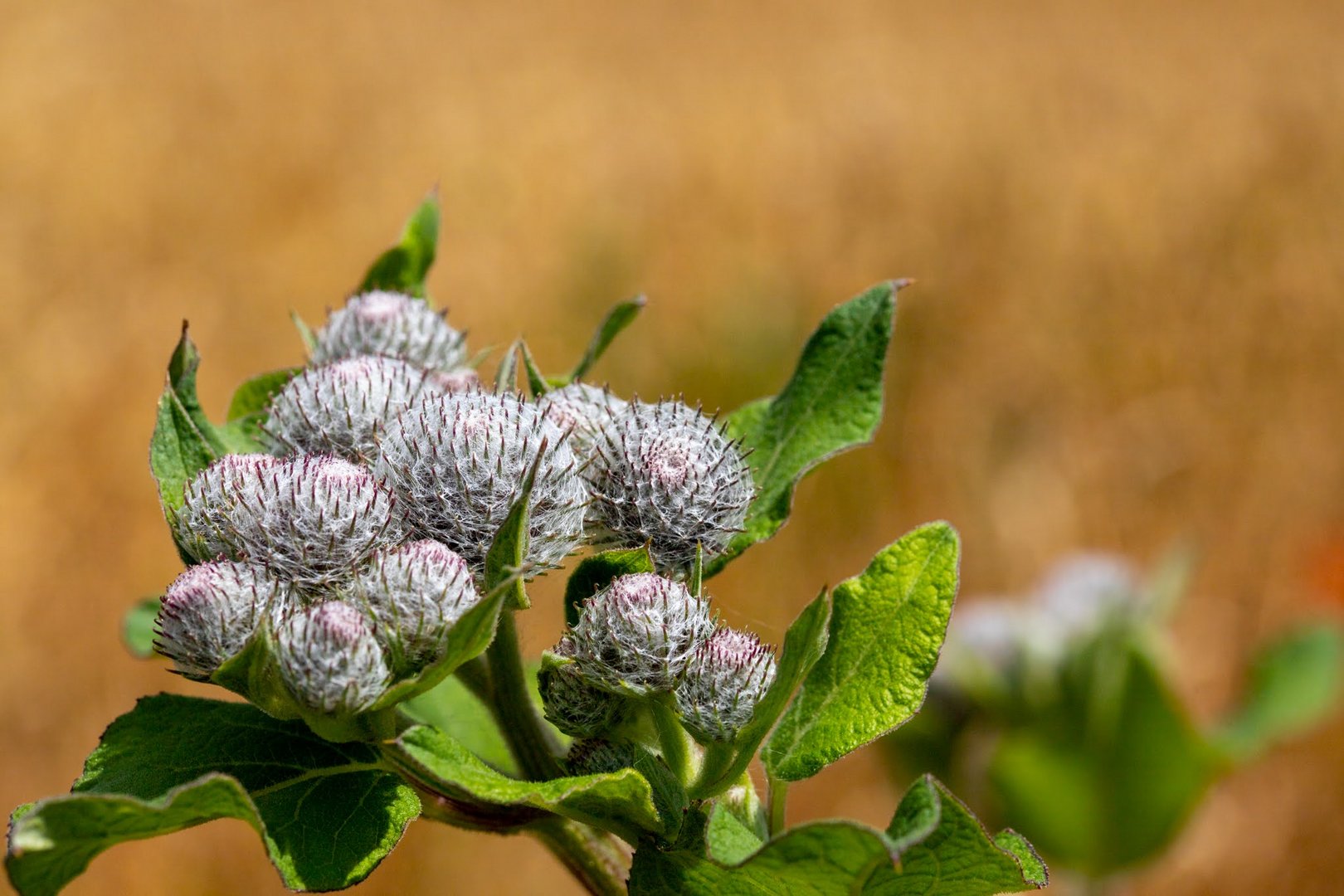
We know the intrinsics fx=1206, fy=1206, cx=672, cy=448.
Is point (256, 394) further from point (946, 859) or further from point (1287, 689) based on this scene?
point (1287, 689)

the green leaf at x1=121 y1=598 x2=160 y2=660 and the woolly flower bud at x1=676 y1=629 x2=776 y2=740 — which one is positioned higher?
the green leaf at x1=121 y1=598 x2=160 y2=660

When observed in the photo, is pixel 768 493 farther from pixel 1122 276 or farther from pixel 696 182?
pixel 696 182

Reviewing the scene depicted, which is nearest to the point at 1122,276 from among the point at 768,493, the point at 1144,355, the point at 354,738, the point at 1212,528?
the point at 1144,355

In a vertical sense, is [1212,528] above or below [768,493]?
above

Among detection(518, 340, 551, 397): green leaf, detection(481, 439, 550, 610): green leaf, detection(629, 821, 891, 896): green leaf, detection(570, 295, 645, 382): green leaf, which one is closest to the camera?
detection(629, 821, 891, 896): green leaf

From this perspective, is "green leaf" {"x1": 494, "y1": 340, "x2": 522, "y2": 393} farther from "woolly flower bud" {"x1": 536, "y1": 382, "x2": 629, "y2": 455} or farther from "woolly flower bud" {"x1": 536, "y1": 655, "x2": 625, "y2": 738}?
"woolly flower bud" {"x1": 536, "y1": 655, "x2": 625, "y2": 738}

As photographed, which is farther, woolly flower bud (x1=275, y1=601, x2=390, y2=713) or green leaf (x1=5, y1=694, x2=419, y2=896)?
woolly flower bud (x1=275, y1=601, x2=390, y2=713)

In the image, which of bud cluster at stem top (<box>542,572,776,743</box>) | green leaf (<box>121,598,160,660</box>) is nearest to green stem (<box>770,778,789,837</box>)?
bud cluster at stem top (<box>542,572,776,743</box>)
